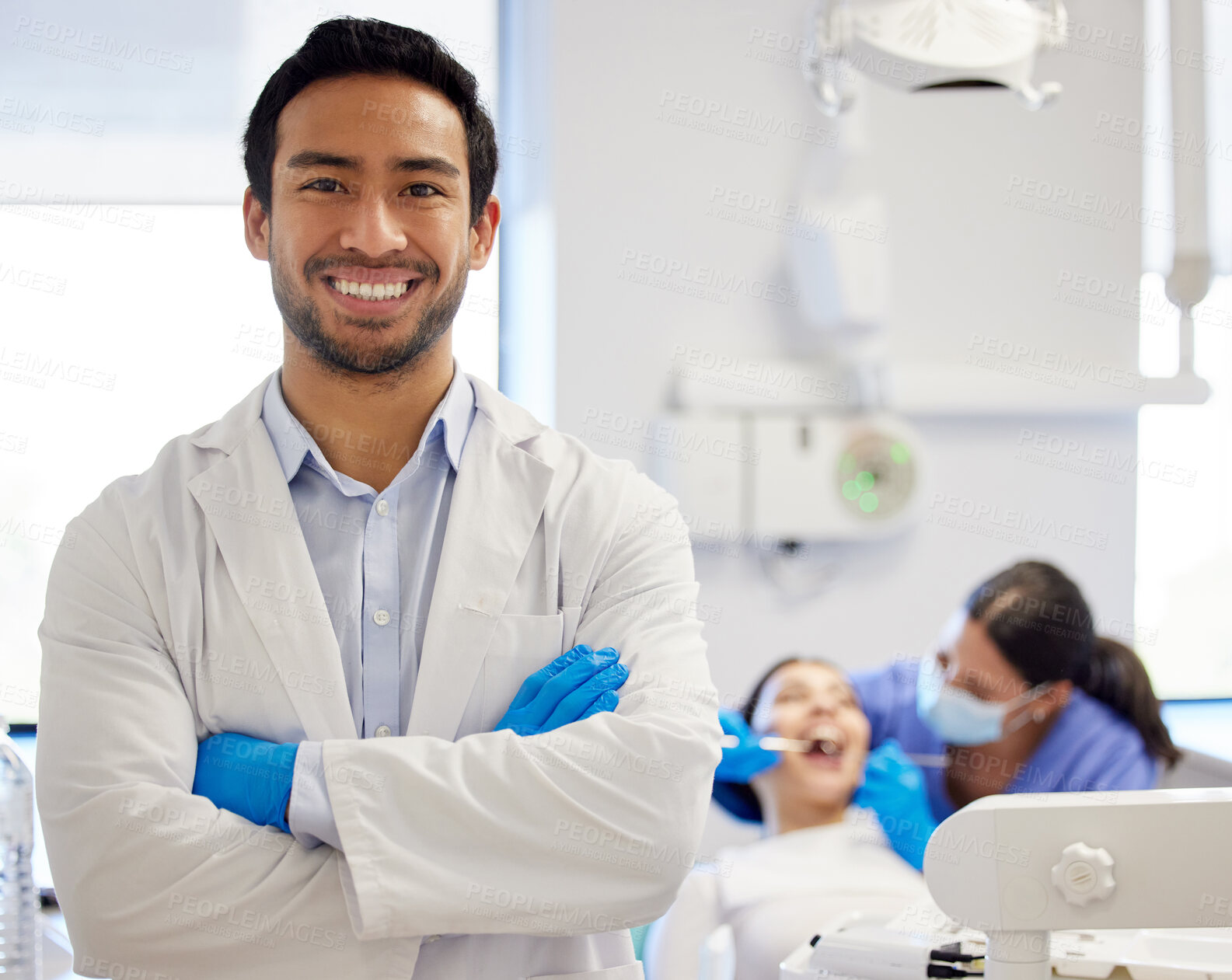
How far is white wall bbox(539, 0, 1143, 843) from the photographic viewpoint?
2377mm

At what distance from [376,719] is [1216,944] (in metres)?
0.92

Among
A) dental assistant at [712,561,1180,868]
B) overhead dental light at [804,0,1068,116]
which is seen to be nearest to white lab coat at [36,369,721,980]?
overhead dental light at [804,0,1068,116]

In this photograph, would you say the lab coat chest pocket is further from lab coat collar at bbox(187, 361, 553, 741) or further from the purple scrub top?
the purple scrub top

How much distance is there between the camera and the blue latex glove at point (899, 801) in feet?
7.16

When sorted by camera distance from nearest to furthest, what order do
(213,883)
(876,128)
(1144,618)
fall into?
1. (213,883)
2. (876,128)
3. (1144,618)

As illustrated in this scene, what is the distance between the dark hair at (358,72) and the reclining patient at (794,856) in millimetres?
1283

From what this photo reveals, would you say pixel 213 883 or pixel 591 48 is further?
pixel 591 48

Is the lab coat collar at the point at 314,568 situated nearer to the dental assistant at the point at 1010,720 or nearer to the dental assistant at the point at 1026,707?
the dental assistant at the point at 1010,720

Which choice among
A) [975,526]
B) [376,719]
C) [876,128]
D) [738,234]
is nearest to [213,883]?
[376,719]

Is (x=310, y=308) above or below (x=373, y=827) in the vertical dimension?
above

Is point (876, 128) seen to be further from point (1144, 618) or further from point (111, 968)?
Answer: point (111, 968)

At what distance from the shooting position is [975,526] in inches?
101

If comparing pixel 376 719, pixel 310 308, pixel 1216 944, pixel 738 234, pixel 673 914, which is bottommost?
pixel 673 914

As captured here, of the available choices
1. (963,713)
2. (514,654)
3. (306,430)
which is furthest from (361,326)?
(963,713)
